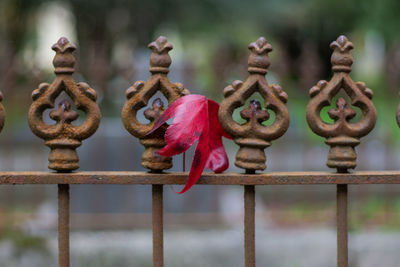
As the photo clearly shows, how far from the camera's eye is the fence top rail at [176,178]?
117cm

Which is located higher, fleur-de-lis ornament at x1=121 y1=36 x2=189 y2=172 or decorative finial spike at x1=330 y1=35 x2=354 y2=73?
decorative finial spike at x1=330 y1=35 x2=354 y2=73

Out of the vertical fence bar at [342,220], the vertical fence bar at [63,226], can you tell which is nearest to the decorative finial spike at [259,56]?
the vertical fence bar at [342,220]

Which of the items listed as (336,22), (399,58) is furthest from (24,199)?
(336,22)

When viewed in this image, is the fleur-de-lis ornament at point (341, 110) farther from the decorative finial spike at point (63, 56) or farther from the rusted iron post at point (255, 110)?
the decorative finial spike at point (63, 56)

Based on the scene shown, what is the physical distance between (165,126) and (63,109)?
25 centimetres

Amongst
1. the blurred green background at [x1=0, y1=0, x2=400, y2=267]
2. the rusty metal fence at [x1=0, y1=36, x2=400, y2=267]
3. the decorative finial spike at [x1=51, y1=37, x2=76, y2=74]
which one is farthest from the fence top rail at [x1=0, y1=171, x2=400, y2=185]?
the blurred green background at [x1=0, y1=0, x2=400, y2=267]

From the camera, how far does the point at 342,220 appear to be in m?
1.22

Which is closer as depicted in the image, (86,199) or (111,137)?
(86,199)

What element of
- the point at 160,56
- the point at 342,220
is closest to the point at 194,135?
the point at 160,56

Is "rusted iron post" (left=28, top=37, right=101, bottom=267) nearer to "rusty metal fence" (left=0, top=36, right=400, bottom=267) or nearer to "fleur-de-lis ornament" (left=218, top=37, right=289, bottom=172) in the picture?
"rusty metal fence" (left=0, top=36, right=400, bottom=267)

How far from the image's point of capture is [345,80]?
46.4 inches

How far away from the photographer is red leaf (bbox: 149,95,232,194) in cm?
107

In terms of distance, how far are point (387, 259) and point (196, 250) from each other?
1.03 metres

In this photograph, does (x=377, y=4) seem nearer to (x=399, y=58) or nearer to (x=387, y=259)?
(x=399, y=58)
